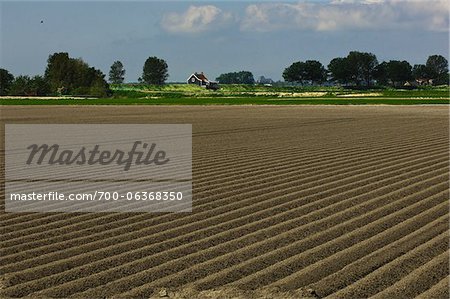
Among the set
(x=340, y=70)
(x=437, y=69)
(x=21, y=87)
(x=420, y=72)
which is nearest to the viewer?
(x=21, y=87)

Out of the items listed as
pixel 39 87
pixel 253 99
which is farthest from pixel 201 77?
pixel 253 99

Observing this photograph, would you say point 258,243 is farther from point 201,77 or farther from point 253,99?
point 201,77

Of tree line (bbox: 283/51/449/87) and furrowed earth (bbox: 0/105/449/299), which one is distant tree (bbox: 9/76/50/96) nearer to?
tree line (bbox: 283/51/449/87)

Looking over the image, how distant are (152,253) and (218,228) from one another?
1090mm

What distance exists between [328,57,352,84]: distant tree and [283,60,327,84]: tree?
3.20 meters

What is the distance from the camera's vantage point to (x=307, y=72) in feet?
498

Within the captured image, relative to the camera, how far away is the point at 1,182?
33.3 feet

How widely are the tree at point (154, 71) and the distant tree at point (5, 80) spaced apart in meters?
52.2

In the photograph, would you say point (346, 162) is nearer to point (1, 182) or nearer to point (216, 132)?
point (1, 182)

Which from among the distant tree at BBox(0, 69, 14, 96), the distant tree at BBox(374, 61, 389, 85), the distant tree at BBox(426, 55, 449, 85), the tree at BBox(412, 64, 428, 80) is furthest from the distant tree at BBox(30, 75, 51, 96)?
the distant tree at BBox(426, 55, 449, 85)

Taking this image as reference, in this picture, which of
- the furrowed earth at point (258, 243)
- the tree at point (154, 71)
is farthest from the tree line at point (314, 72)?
the furrowed earth at point (258, 243)

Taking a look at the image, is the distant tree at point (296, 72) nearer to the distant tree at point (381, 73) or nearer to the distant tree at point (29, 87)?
the distant tree at point (381, 73)

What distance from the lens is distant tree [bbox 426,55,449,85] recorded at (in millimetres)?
158375

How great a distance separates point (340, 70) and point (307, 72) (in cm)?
1047
